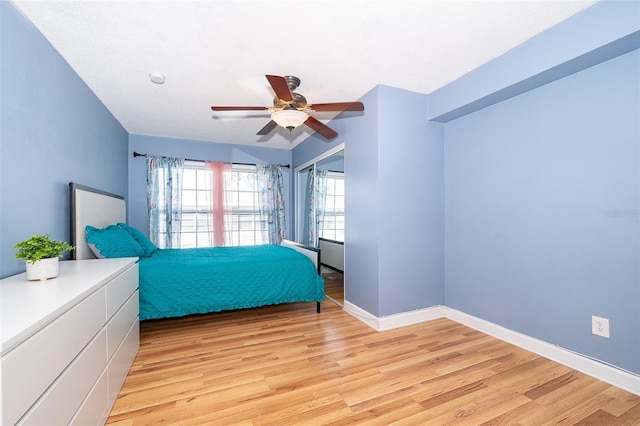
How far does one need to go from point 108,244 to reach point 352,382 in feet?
7.55

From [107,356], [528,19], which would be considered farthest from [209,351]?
[528,19]

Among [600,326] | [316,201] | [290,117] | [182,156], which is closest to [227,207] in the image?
[182,156]

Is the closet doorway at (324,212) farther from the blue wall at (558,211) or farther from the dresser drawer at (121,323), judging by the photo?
the dresser drawer at (121,323)

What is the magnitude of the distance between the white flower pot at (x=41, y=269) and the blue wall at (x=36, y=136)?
1.06 ft

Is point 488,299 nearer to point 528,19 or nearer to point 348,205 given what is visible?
point 348,205

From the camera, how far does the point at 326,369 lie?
1979 mm

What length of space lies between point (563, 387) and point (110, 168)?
4.84 meters

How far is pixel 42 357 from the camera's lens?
0.91m

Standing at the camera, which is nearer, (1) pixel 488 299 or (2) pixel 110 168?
(1) pixel 488 299

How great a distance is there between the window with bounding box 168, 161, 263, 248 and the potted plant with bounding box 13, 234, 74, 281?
10.5ft

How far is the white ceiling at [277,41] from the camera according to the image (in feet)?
5.57

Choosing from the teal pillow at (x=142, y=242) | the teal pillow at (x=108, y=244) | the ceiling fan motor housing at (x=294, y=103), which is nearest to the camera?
the ceiling fan motor housing at (x=294, y=103)

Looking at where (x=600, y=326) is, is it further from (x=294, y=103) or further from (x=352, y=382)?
(x=294, y=103)

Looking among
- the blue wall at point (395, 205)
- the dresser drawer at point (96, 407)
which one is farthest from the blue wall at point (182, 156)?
the dresser drawer at point (96, 407)
